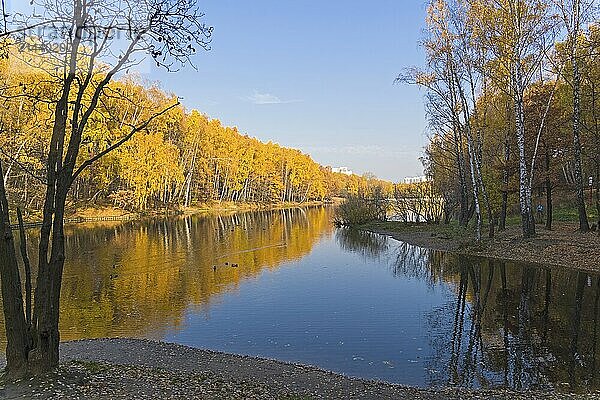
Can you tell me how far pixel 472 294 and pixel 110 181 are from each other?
43.8m

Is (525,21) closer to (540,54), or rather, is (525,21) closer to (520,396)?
(540,54)

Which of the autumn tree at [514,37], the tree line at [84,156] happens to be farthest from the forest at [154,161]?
the autumn tree at [514,37]

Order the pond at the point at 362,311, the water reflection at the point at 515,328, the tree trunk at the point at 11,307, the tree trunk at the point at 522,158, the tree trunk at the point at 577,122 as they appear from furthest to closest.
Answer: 1. the tree trunk at the point at 522,158
2. the tree trunk at the point at 577,122
3. the pond at the point at 362,311
4. the water reflection at the point at 515,328
5. the tree trunk at the point at 11,307

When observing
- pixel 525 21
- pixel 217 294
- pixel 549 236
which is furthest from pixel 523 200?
pixel 217 294

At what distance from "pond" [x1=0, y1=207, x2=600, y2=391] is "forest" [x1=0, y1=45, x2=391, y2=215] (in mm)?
13441

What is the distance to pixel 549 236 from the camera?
2317 centimetres

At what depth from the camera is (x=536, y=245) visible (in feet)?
71.3

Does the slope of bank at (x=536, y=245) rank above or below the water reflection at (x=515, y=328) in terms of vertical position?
above

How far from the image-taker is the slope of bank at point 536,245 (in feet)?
63.0

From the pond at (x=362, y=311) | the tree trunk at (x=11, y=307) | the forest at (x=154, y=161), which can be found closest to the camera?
the tree trunk at (x=11, y=307)

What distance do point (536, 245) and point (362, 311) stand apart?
1125 centimetres

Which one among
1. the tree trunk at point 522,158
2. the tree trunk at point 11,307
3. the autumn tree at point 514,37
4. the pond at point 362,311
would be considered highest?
the autumn tree at point 514,37

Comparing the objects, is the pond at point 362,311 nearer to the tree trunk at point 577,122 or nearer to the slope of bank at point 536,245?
the slope of bank at point 536,245

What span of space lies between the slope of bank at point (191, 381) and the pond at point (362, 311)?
107 centimetres
